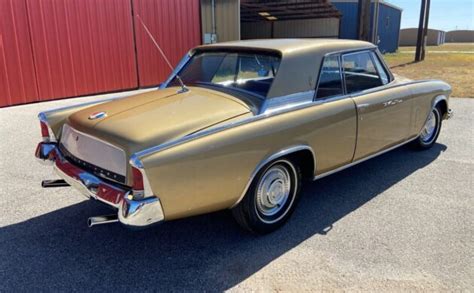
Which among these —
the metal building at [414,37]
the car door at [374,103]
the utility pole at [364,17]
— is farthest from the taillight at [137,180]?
the metal building at [414,37]


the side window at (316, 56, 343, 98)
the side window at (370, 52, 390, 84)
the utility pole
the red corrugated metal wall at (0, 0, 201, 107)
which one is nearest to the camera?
the side window at (316, 56, 343, 98)

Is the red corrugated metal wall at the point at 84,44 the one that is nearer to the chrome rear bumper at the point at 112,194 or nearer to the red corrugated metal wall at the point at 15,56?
the red corrugated metal wall at the point at 15,56

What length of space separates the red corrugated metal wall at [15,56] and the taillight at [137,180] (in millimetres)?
7895

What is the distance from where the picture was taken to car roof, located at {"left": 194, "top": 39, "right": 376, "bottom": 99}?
131 inches

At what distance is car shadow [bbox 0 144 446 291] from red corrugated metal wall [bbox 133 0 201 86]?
331 inches

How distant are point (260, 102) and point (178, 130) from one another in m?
0.79

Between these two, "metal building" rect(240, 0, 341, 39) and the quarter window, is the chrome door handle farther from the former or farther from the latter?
"metal building" rect(240, 0, 341, 39)

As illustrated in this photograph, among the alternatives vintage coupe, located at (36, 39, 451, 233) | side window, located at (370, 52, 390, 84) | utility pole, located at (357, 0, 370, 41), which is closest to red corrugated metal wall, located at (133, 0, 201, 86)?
utility pole, located at (357, 0, 370, 41)

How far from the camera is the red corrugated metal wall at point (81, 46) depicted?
943 cm

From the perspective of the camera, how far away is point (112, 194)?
2.71m

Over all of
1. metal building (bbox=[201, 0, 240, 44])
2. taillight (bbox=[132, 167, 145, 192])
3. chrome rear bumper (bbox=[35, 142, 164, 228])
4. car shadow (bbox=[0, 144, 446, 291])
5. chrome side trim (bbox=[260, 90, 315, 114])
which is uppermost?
metal building (bbox=[201, 0, 240, 44])

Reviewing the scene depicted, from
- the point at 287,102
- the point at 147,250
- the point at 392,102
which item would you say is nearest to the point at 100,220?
the point at 147,250

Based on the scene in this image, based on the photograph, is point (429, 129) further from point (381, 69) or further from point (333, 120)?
point (333, 120)

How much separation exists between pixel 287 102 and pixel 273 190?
0.74m
